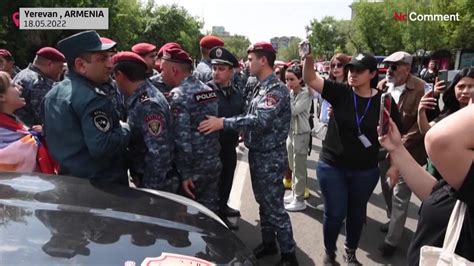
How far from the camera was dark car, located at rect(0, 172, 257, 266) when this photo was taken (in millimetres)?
1513

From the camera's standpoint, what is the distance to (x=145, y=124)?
2789 millimetres

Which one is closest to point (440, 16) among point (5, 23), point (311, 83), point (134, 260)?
point (5, 23)

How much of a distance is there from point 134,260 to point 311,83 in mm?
2048

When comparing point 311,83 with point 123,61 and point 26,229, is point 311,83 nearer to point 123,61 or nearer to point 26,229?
point 123,61

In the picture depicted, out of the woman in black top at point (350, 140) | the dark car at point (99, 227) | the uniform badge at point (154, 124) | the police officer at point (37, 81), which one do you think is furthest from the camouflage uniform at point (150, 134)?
the police officer at point (37, 81)

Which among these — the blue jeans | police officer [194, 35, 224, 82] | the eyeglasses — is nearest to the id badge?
the blue jeans

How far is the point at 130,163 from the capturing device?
3027 millimetres

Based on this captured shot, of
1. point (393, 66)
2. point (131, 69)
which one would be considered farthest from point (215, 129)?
point (393, 66)

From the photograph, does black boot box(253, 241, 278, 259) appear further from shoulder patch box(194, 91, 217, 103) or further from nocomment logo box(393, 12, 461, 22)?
nocomment logo box(393, 12, 461, 22)

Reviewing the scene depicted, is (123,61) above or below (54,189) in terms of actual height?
above

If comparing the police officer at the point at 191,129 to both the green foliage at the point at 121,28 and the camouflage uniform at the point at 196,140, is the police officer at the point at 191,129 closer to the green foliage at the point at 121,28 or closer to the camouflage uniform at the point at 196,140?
the camouflage uniform at the point at 196,140

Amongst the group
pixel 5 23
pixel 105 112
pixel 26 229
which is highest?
pixel 5 23

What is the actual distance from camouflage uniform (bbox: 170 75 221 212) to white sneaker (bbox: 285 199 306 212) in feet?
5.02

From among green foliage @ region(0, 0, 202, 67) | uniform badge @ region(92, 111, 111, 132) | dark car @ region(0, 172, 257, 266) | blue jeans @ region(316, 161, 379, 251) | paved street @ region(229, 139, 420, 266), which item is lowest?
paved street @ region(229, 139, 420, 266)
